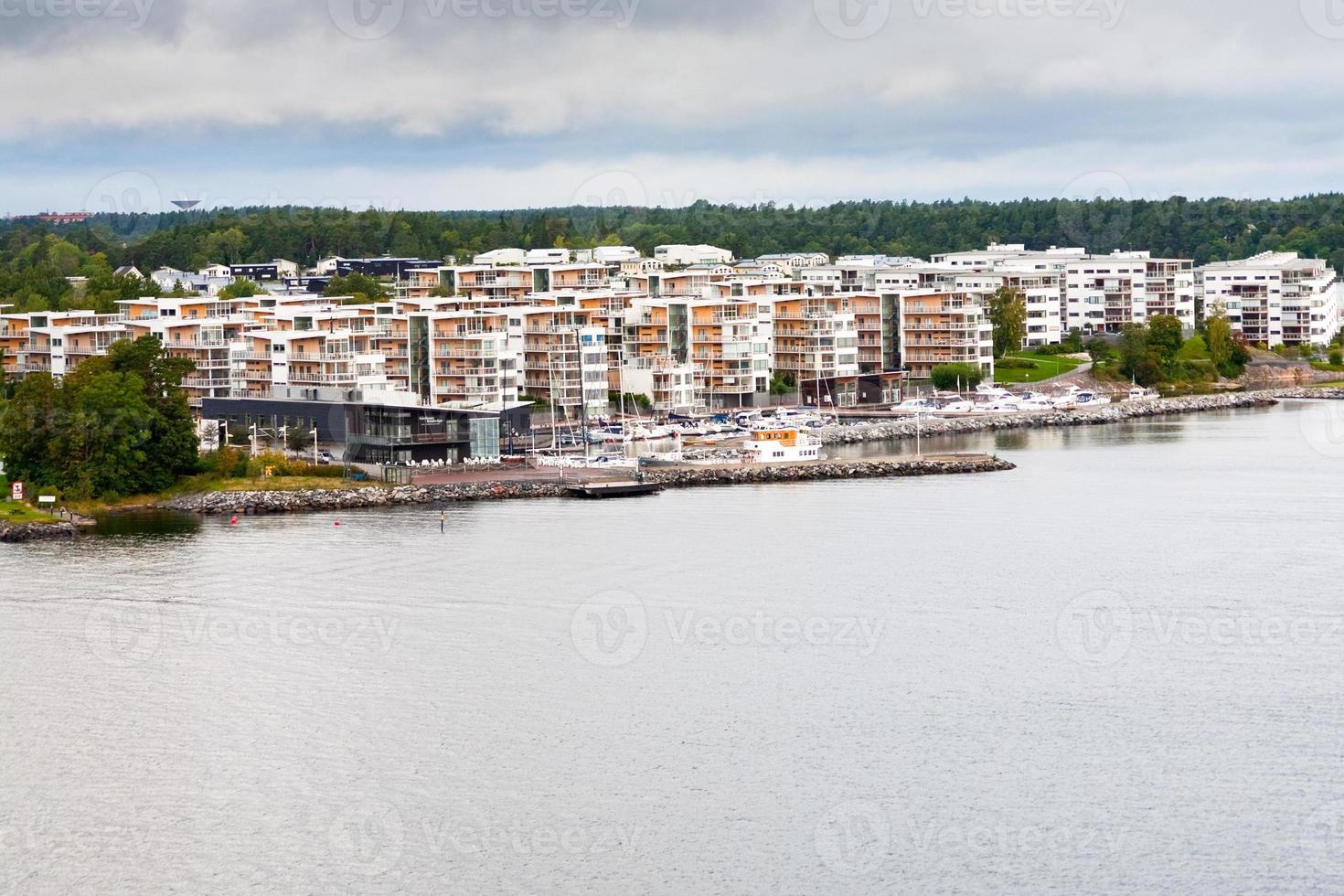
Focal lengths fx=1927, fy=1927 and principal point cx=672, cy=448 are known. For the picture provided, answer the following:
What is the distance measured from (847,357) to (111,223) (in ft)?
193

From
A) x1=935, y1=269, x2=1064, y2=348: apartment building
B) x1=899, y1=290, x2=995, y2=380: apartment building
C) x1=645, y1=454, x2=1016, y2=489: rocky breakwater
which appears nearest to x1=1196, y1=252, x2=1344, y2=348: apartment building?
x1=935, y1=269, x2=1064, y2=348: apartment building

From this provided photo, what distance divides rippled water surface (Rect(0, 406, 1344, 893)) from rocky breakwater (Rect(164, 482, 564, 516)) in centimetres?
196

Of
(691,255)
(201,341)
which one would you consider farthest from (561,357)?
(691,255)

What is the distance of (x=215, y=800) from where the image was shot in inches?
435

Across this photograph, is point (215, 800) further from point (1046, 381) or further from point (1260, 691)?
point (1046, 381)

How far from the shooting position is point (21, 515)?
67.9 ft

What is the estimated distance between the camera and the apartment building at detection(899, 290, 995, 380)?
115 feet

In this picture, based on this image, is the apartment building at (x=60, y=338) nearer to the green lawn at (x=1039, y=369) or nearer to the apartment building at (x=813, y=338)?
the apartment building at (x=813, y=338)

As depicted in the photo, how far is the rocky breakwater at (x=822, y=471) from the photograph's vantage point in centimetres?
2419
